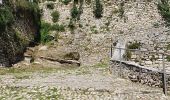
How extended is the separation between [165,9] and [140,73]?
1313 centimetres

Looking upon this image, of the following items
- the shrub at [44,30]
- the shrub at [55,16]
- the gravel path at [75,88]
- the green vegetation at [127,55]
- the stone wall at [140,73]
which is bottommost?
the gravel path at [75,88]

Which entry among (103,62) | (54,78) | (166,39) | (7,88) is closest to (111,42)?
(103,62)

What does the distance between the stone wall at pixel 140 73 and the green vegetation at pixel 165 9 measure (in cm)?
1037

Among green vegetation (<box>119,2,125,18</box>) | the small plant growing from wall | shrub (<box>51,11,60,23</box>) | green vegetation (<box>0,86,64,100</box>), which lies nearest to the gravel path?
green vegetation (<box>0,86,64,100</box>)

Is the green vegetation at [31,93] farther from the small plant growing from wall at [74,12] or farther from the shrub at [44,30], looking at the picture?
the small plant growing from wall at [74,12]

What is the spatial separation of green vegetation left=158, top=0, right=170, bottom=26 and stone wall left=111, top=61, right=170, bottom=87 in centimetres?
1037

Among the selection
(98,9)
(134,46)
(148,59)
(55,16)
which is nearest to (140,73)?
(148,59)

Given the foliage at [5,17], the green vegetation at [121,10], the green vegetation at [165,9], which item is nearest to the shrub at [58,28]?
the green vegetation at [121,10]

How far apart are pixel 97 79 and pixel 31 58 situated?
9.45 m

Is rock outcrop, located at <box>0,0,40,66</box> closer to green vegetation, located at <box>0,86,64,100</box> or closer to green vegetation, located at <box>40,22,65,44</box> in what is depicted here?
green vegetation, located at <box>40,22,65,44</box>

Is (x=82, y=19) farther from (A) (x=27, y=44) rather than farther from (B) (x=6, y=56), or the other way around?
(B) (x=6, y=56)

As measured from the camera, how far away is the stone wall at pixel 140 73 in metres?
15.8

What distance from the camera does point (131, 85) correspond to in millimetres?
16656

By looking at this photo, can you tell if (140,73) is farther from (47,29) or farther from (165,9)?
(47,29)
